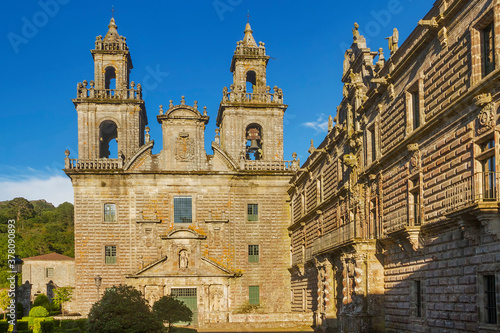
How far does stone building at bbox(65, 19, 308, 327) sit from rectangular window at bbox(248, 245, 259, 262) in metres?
0.08

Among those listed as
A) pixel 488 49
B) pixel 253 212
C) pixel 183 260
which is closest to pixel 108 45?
pixel 253 212

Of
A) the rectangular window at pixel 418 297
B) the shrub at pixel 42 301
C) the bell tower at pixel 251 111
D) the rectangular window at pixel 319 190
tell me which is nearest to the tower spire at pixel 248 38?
the bell tower at pixel 251 111

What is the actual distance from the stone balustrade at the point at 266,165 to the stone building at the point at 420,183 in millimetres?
12223

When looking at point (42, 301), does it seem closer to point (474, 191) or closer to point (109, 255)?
point (109, 255)

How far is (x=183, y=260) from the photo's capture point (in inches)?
1639

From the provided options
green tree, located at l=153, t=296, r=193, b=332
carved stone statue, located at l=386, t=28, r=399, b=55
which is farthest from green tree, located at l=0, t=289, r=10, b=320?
carved stone statue, located at l=386, t=28, r=399, b=55

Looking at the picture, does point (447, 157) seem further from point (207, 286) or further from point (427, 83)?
point (207, 286)

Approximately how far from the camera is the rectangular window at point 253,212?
145 feet

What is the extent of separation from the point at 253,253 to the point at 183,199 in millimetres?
6654

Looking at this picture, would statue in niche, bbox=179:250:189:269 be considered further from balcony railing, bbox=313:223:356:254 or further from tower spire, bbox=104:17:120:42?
tower spire, bbox=104:17:120:42

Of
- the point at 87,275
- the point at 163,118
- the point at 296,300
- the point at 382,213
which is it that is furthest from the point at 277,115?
the point at 382,213

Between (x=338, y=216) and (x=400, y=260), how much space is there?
901 centimetres

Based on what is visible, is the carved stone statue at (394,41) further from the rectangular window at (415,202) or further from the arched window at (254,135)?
the arched window at (254,135)

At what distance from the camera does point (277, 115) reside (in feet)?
150
